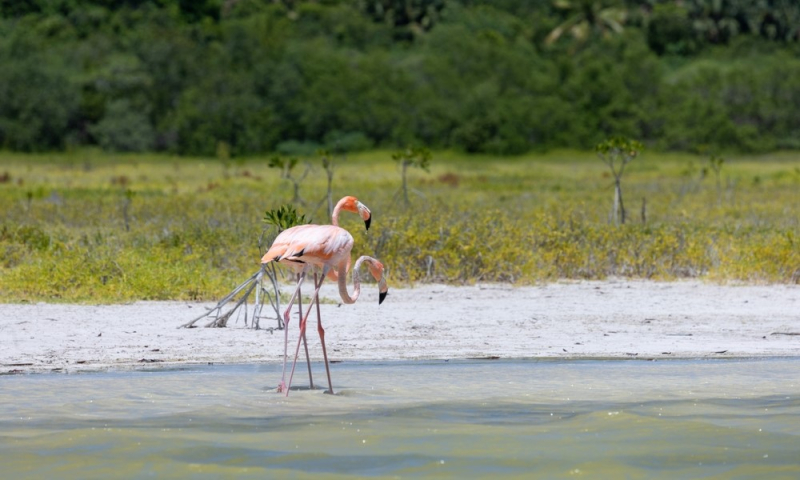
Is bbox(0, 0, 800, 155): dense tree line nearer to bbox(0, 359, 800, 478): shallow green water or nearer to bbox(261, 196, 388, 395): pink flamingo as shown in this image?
bbox(0, 359, 800, 478): shallow green water

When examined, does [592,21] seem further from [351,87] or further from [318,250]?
[318,250]

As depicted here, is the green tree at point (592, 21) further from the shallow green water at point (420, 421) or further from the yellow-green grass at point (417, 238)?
the shallow green water at point (420, 421)

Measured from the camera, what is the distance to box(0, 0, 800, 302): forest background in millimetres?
13516

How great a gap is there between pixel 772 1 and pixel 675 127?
957 inches

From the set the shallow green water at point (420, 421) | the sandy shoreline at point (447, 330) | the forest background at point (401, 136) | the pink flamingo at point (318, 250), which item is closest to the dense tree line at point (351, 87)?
the forest background at point (401, 136)

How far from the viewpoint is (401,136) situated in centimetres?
5306

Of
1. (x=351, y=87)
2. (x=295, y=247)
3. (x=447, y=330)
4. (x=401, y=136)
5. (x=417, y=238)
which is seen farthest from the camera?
(x=351, y=87)

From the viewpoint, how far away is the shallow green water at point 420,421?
6617 millimetres

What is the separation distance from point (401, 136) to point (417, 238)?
1576 inches

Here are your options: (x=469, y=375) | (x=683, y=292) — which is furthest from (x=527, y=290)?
(x=469, y=375)

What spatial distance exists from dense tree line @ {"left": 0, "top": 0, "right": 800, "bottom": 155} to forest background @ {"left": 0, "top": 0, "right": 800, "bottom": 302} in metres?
0.13

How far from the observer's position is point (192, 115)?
167 feet

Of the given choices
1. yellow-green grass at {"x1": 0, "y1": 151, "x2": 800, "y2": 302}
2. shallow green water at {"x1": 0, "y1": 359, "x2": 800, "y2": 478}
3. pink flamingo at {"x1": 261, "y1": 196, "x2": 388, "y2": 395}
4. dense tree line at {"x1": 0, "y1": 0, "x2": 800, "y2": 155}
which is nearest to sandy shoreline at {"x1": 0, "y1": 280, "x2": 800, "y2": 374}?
shallow green water at {"x1": 0, "y1": 359, "x2": 800, "y2": 478}

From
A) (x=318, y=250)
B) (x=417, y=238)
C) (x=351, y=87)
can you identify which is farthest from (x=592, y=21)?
(x=318, y=250)
